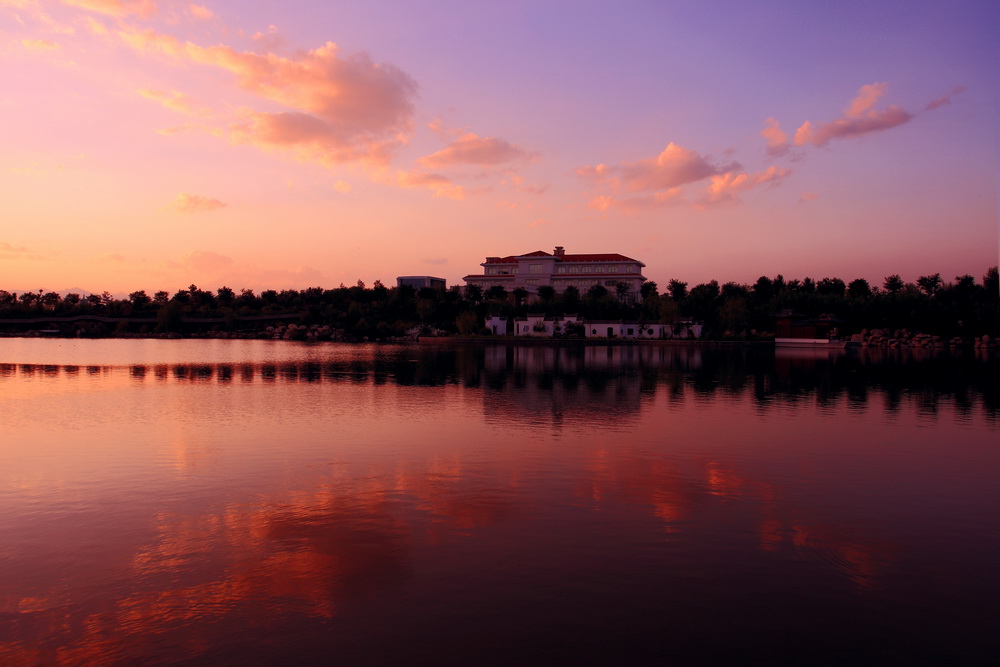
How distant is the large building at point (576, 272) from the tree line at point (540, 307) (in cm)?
418

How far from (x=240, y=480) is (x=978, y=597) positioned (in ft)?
39.9

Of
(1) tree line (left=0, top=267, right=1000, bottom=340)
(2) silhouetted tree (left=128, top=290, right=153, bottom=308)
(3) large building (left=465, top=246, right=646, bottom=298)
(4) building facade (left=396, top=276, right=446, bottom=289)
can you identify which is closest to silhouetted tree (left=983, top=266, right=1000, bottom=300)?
(1) tree line (left=0, top=267, right=1000, bottom=340)

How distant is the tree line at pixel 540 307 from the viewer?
3568 inches

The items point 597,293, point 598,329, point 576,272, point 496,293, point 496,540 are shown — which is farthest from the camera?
point 576,272

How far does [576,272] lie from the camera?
122 metres

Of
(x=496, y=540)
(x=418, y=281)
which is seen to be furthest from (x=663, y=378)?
(x=418, y=281)

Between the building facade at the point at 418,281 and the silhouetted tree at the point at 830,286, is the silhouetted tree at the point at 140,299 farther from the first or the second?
the silhouetted tree at the point at 830,286

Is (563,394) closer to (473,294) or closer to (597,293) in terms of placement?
(597,293)

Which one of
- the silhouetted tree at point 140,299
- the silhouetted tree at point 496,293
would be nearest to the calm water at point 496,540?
the silhouetted tree at point 496,293

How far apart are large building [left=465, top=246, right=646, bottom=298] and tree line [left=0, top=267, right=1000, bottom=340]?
418 cm

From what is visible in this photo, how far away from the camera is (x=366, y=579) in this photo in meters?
7.93

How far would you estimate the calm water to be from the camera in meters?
6.56

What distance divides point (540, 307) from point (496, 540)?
310 ft

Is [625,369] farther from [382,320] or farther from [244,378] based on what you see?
[382,320]
